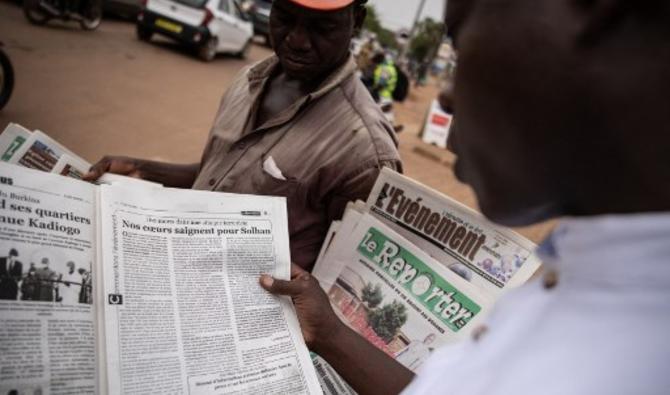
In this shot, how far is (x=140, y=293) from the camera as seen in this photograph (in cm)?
95

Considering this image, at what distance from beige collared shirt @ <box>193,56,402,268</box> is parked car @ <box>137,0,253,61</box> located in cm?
780

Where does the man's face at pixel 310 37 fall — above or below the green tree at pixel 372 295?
above

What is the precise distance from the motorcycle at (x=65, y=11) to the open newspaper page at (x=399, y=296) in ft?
24.8

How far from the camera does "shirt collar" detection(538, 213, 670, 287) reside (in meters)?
0.40

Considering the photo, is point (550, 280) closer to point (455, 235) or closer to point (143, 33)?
point (455, 235)

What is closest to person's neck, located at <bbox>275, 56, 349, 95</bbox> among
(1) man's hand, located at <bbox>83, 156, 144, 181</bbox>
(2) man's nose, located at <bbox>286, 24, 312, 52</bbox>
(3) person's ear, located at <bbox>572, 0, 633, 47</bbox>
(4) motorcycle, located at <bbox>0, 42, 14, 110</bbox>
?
(2) man's nose, located at <bbox>286, 24, 312, 52</bbox>

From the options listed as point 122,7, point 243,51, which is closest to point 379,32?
point 243,51

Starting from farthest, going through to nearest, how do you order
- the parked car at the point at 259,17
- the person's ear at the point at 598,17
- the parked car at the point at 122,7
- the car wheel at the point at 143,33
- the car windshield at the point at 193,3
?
the parked car at the point at 259,17
the parked car at the point at 122,7
the car windshield at the point at 193,3
the car wheel at the point at 143,33
the person's ear at the point at 598,17

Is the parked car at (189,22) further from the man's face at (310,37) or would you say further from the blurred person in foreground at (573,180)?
the blurred person in foreground at (573,180)

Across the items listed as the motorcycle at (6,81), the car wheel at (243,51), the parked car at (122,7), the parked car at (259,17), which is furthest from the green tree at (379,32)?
the motorcycle at (6,81)

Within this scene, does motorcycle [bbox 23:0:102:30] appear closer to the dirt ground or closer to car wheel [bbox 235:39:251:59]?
the dirt ground

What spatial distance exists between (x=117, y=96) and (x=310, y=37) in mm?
4468

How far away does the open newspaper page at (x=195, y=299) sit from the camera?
2.96 ft

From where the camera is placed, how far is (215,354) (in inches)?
38.0
